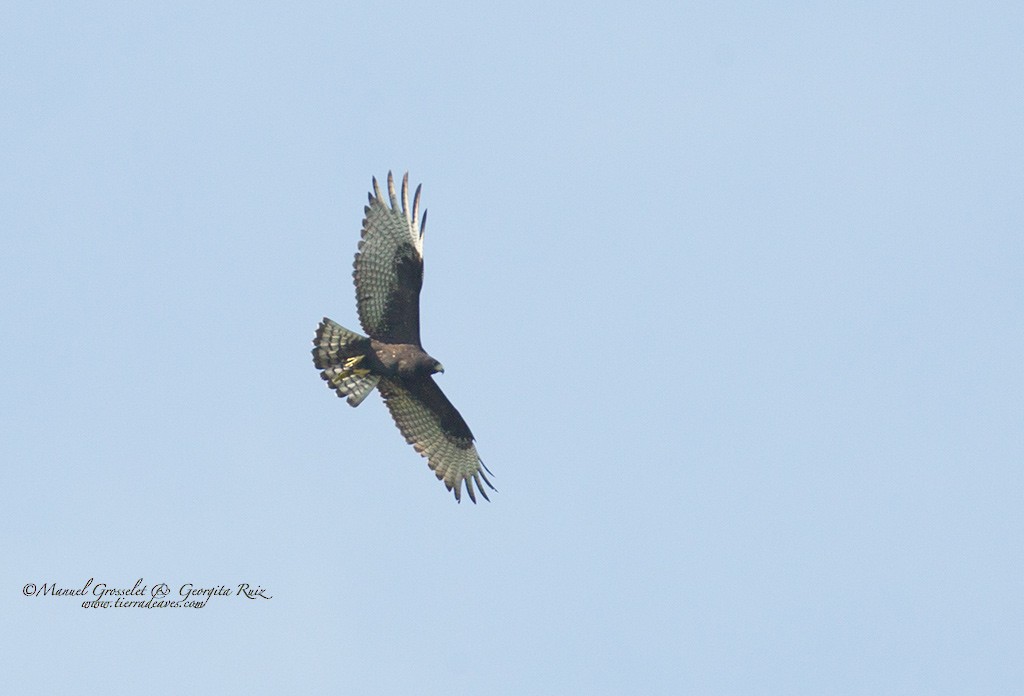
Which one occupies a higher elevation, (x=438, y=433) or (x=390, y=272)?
(x=390, y=272)

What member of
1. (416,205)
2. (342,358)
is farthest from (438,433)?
(416,205)

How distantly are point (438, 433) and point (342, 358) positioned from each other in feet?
6.80

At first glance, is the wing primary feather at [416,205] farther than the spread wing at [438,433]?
No

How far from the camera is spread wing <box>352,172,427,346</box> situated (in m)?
20.3

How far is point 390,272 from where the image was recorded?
66.6 ft

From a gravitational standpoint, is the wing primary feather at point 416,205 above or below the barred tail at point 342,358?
Result: above

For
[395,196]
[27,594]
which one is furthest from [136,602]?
[395,196]

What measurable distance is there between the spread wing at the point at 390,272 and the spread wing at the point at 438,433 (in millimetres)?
1208

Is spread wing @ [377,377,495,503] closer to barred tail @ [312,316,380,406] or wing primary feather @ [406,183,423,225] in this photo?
barred tail @ [312,316,380,406]

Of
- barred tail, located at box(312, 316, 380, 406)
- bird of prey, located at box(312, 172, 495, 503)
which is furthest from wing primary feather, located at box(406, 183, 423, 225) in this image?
barred tail, located at box(312, 316, 380, 406)

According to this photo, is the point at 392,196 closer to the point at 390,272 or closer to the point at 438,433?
the point at 390,272

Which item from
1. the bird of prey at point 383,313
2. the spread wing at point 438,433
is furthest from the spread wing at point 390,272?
the spread wing at point 438,433

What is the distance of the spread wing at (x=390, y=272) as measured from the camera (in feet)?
66.5

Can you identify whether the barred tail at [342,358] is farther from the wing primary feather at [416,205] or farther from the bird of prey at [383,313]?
the wing primary feather at [416,205]
